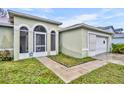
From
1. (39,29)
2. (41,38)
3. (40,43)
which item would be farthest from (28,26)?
(40,43)

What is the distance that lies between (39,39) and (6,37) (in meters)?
3.01

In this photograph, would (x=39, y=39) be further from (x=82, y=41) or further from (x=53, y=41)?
(x=82, y=41)

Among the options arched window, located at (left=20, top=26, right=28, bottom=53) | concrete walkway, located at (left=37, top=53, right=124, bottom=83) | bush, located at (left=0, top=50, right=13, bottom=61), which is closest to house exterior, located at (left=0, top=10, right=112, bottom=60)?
arched window, located at (left=20, top=26, right=28, bottom=53)

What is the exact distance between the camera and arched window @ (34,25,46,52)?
35.9 ft

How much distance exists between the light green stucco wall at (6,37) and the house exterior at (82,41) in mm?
5467

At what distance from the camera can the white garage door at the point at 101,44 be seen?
13237 millimetres

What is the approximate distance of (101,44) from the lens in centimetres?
1412

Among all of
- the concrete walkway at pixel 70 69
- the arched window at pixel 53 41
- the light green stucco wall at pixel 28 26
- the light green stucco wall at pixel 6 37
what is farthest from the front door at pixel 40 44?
the concrete walkway at pixel 70 69

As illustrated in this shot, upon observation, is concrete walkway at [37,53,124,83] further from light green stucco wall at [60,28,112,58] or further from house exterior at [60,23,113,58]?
house exterior at [60,23,113,58]

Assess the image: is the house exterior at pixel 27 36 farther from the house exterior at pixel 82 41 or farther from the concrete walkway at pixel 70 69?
the concrete walkway at pixel 70 69

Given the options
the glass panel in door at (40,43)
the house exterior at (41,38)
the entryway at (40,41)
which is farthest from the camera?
the glass panel in door at (40,43)

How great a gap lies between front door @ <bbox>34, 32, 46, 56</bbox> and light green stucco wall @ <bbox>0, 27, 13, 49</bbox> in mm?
2319
